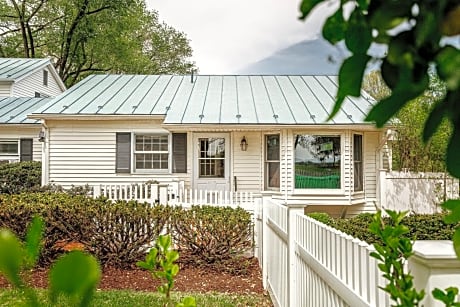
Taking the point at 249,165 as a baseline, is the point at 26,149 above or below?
above

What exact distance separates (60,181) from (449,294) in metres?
13.8

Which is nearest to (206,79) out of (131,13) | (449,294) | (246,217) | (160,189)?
(160,189)

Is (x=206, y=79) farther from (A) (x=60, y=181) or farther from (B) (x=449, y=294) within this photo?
(B) (x=449, y=294)

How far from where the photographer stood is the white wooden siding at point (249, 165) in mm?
13430

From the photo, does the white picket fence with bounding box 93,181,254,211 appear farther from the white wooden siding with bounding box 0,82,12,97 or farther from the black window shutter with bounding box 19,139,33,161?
the white wooden siding with bounding box 0,82,12,97

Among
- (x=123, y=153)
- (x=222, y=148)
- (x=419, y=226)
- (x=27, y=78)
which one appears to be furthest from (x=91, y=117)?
(x=27, y=78)

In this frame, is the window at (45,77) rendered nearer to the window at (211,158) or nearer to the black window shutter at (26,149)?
the black window shutter at (26,149)

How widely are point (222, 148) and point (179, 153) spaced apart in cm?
135

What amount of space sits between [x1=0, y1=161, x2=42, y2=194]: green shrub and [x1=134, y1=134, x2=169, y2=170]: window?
3.56m

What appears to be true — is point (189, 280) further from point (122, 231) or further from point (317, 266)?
point (317, 266)

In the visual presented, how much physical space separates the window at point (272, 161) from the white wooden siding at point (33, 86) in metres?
12.9

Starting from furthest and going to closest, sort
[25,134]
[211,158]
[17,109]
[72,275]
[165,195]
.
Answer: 1. [17,109]
2. [25,134]
3. [211,158]
4. [165,195]
5. [72,275]

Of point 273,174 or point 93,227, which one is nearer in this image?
point 93,227

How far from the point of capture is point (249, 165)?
1345 centimetres
